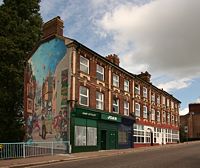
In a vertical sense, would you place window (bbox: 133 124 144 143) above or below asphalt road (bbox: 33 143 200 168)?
above

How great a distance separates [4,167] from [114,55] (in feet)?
78.3

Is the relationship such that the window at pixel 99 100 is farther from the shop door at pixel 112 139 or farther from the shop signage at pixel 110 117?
the shop door at pixel 112 139

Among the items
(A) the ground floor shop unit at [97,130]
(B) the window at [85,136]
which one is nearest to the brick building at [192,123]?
(A) the ground floor shop unit at [97,130]

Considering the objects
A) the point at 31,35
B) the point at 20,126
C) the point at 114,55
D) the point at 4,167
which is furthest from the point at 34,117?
the point at 4,167

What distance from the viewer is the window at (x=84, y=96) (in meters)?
30.0

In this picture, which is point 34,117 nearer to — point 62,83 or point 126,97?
point 62,83

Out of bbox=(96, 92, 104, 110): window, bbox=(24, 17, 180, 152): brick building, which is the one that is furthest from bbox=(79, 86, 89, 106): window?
bbox=(96, 92, 104, 110): window

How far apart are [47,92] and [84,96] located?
3.63 meters

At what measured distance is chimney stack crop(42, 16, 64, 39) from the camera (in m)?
32.3

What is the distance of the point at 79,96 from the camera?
29.6 meters

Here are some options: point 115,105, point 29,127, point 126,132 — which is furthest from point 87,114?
point 126,132

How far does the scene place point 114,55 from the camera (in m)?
39.1

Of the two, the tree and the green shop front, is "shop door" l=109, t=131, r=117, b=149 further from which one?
the tree

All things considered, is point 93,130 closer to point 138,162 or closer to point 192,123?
point 138,162
